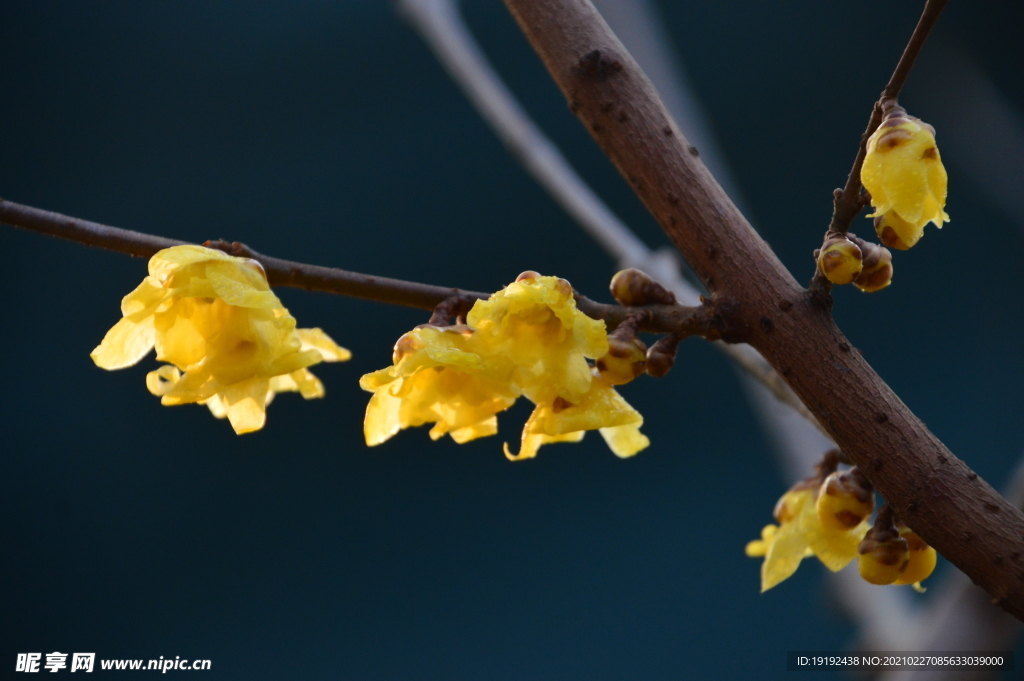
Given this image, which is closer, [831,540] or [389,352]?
[831,540]

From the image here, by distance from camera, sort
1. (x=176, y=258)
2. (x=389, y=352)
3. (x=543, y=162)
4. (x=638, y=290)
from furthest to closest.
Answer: (x=389, y=352) → (x=543, y=162) → (x=638, y=290) → (x=176, y=258)

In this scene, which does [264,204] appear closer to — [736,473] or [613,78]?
[736,473]

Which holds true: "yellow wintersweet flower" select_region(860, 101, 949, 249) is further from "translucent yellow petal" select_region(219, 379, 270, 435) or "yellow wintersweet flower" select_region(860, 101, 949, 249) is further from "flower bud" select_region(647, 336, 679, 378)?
"translucent yellow petal" select_region(219, 379, 270, 435)

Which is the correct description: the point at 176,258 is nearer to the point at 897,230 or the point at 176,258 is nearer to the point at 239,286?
the point at 239,286

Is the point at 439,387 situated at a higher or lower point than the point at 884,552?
higher

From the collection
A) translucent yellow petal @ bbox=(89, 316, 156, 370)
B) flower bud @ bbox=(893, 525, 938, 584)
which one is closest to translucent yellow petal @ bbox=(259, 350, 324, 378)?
translucent yellow petal @ bbox=(89, 316, 156, 370)

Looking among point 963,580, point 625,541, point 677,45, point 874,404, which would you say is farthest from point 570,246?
point 874,404

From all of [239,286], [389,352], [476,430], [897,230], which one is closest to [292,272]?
[239,286]
